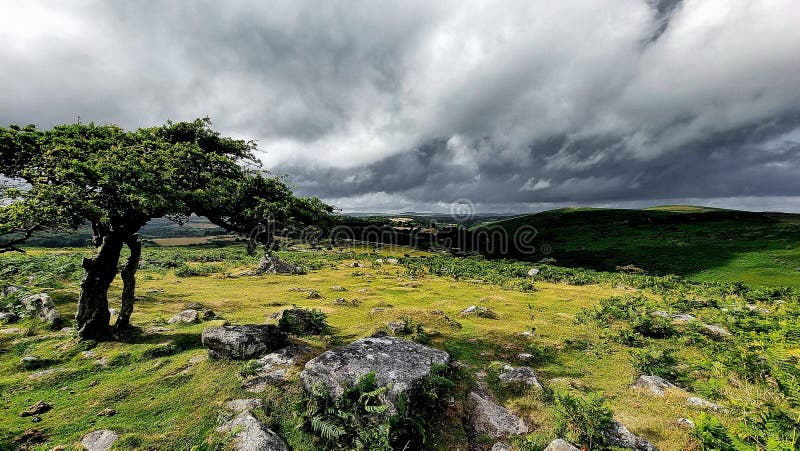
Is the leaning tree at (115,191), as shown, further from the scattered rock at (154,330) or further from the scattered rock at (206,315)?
the scattered rock at (206,315)

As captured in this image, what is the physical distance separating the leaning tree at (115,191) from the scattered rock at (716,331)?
83.4 feet

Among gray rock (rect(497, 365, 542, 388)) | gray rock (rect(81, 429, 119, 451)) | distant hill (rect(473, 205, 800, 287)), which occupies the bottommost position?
distant hill (rect(473, 205, 800, 287))

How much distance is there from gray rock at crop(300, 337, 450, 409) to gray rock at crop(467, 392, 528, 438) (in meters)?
2.16

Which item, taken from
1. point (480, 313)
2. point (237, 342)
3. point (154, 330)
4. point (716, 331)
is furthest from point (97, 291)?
point (716, 331)

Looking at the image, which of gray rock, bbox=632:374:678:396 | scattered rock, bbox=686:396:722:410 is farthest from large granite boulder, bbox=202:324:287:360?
scattered rock, bbox=686:396:722:410

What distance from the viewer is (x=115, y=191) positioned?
517 inches

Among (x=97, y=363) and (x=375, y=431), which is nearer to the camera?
(x=375, y=431)

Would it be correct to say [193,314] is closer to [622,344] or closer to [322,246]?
[622,344]

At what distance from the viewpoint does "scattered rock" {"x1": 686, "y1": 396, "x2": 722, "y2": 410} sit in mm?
10766

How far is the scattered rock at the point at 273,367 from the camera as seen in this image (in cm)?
1231

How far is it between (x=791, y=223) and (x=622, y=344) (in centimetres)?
17510

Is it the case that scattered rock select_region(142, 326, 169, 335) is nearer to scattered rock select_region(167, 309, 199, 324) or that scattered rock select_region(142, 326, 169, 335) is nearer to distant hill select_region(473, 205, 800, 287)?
scattered rock select_region(167, 309, 199, 324)

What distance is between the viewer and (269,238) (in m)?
16.0

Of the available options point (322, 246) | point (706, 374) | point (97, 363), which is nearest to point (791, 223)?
point (706, 374)
